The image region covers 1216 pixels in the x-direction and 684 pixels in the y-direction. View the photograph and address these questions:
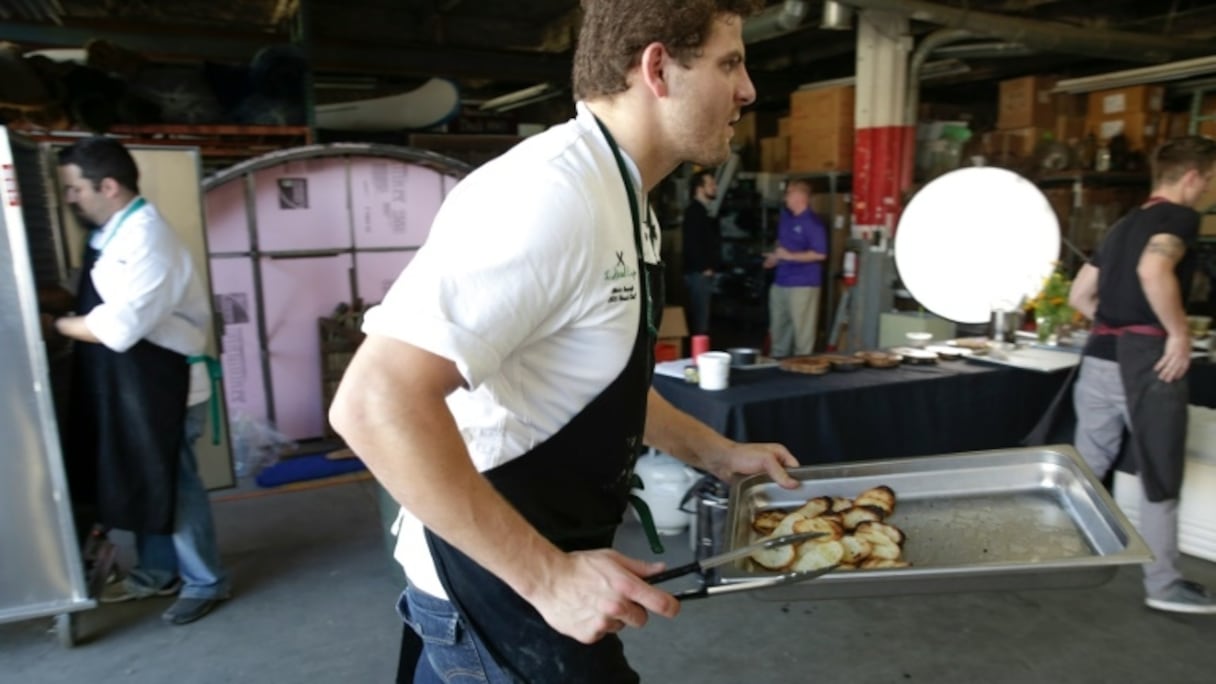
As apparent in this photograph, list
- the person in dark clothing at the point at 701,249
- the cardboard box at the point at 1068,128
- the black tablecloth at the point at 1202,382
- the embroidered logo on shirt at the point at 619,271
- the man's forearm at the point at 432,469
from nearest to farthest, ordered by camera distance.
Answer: the man's forearm at the point at 432,469, the embroidered logo on shirt at the point at 619,271, the black tablecloth at the point at 1202,382, the cardboard box at the point at 1068,128, the person in dark clothing at the point at 701,249

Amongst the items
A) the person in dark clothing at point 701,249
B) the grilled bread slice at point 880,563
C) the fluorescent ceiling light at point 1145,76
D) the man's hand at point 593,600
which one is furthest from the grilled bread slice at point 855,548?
the fluorescent ceiling light at point 1145,76

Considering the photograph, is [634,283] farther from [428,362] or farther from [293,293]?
[293,293]

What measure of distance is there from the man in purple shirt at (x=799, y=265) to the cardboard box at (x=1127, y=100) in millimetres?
2305

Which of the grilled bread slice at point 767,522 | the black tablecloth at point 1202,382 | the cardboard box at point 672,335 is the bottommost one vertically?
the cardboard box at point 672,335

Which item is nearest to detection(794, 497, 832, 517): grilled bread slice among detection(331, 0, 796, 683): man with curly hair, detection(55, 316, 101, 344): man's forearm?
detection(331, 0, 796, 683): man with curly hair

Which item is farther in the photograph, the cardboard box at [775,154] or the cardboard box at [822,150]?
the cardboard box at [775,154]

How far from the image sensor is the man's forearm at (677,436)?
4.63 ft

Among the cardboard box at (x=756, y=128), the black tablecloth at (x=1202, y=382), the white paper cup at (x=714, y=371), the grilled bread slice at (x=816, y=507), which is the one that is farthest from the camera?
the cardboard box at (x=756, y=128)

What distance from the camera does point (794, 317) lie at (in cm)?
610

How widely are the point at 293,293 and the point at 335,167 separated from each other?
2.52 feet

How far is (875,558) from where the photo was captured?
4.25 ft

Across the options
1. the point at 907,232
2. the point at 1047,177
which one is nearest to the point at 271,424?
the point at 907,232

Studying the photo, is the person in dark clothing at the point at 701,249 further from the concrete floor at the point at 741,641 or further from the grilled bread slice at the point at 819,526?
the grilled bread slice at the point at 819,526

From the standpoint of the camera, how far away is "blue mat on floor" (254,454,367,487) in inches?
164
